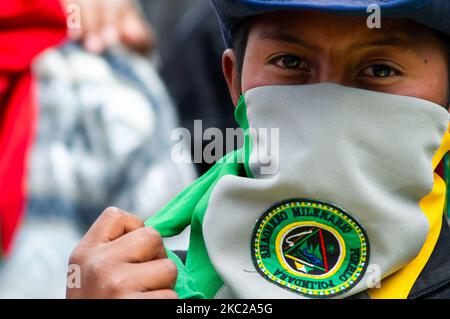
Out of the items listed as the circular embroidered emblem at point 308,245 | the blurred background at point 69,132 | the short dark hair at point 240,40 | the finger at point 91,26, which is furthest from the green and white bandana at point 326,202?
the finger at point 91,26

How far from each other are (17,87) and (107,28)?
557mm

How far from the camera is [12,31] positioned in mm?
4664

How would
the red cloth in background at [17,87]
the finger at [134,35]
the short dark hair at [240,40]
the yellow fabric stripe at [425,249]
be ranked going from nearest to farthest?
the yellow fabric stripe at [425,249], the short dark hair at [240,40], the red cloth in background at [17,87], the finger at [134,35]

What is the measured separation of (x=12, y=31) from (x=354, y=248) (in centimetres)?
297


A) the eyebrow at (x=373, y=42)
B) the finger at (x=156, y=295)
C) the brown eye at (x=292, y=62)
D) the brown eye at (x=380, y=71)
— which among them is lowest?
the finger at (x=156, y=295)

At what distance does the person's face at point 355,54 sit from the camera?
7.02 ft

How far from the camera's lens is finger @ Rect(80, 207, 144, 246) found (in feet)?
6.88

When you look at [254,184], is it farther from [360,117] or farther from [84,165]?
[84,165]

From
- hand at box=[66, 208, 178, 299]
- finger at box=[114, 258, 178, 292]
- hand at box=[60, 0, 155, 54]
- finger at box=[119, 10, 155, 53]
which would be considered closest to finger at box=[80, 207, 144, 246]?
hand at box=[66, 208, 178, 299]

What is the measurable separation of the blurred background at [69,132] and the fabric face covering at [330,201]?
2.36 meters

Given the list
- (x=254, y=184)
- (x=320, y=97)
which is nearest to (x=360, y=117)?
(x=320, y=97)

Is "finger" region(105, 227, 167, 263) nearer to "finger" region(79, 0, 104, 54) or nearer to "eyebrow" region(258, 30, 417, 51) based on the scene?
"eyebrow" region(258, 30, 417, 51)

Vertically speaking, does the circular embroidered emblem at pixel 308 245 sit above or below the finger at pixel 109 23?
below

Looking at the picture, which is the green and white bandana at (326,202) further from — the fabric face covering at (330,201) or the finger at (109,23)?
the finger at (109,23)
